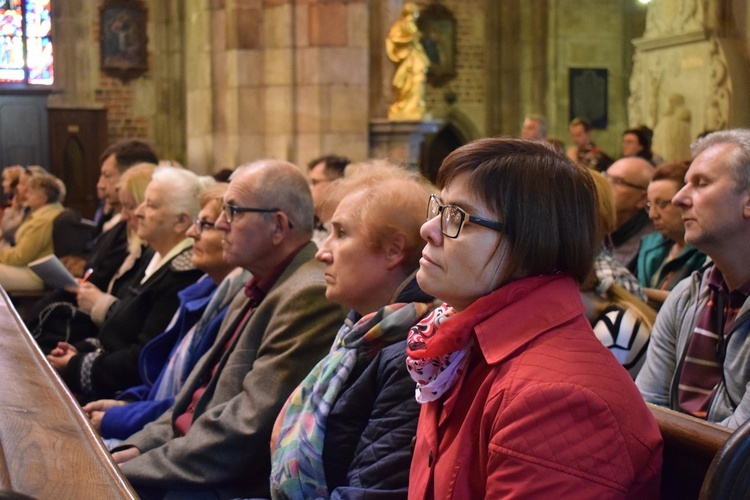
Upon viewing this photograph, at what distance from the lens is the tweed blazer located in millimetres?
3006

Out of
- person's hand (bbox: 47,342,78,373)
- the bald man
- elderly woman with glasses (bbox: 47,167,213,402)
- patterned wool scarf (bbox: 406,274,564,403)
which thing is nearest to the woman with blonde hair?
person's hand (bbox: 47,342,78,373)

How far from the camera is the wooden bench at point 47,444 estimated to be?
5.14ft

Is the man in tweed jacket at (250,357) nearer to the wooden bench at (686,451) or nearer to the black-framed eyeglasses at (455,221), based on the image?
the black-framed eyeglasses at (455,221)

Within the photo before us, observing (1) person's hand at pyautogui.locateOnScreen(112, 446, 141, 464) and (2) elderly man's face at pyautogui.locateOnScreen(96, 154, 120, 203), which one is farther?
(2) elderly man's face at pyautogui.locateOnScreen(96, 154, 120, 203)

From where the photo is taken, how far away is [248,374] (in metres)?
3.10

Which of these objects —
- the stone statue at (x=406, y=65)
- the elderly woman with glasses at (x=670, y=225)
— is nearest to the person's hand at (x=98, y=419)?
the elderly woman with glasses at (x=670, y=225)

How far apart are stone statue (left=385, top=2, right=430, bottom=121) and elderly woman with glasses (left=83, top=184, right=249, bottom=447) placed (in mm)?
6638

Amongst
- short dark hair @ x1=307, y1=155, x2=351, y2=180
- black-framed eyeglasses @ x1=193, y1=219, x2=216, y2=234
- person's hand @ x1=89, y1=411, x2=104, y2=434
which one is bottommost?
person's hand @ x1=89, y1=411, x2=104, y2=434

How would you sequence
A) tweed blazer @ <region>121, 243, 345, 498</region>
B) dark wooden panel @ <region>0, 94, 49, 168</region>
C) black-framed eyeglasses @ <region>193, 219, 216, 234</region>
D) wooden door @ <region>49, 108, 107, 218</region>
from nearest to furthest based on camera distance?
tweed blazer @ <region>121, 243, 345, 498</region>
black-framed eyeglasses @ <region>193, 219, 216, 234</region>
dark wooden panel @ <region>0, 94, 49, 168</region>
wooden door @ <region>49, 108, 107, 218</region>

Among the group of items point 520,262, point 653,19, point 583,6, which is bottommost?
point 520,262

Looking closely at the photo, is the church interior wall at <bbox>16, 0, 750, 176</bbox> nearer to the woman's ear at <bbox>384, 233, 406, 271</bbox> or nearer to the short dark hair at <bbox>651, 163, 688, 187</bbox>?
the short dark hair at <bbox>651, 163, 688, 187</bbox>

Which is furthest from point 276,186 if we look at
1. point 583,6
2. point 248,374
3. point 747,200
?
point 583,6

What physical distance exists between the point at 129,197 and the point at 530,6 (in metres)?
13.8

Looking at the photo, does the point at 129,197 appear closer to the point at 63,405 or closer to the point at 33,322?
the point at 33,322
